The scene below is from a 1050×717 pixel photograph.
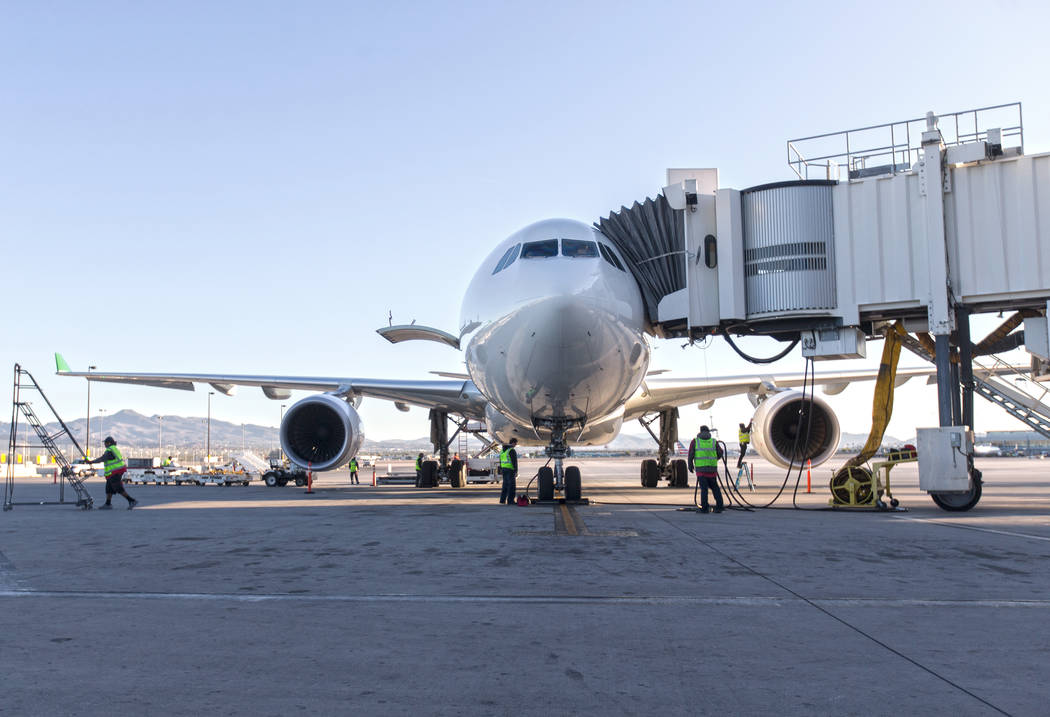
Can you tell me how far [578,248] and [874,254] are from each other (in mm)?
4577

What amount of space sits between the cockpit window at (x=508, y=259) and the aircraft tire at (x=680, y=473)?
32.2 feet

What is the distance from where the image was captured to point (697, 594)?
16.2 feet

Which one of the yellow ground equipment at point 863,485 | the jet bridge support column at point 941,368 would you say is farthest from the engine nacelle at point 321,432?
the jet bridge support column at point 941,368


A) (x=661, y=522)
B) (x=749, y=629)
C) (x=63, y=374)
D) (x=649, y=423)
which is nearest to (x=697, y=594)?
(x=749, y=629)

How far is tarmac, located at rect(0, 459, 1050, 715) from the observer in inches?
114

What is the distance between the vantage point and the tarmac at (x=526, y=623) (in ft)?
9.49

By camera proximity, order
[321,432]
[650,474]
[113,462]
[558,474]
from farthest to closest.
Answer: [650,474], [321,432], [113,462], [558,474]

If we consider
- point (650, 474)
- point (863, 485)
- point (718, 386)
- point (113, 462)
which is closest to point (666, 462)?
point (650, 474)

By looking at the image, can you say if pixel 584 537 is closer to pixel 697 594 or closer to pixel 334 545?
pixel 334 545

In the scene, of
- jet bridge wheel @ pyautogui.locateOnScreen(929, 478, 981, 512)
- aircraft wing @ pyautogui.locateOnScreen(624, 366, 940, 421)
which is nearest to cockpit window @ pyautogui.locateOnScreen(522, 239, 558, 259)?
aircraft wing @ pyautogui.locateOnScreen(624, 366, 940, 421)

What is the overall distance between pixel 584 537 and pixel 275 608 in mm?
4138

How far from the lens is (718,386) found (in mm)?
18422

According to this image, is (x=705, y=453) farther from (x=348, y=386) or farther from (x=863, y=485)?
(x=348, y=386)

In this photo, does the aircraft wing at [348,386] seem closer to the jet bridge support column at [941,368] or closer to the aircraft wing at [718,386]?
the aircraft wing at [718,386]
